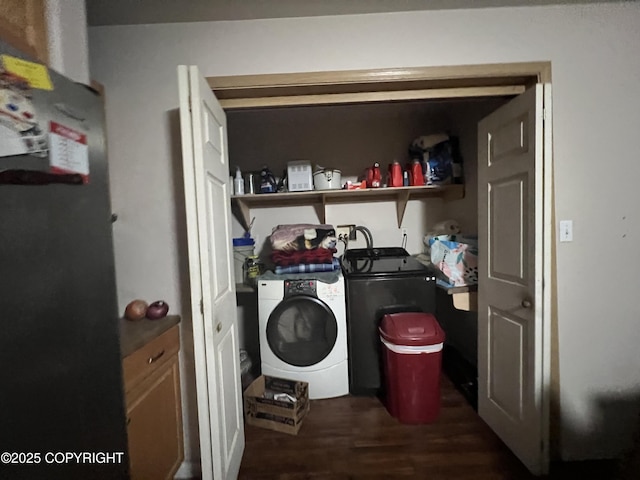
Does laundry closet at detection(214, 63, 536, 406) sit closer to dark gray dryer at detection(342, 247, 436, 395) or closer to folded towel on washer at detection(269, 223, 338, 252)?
folded towel on washer at detection(269, 223, 338, 252)

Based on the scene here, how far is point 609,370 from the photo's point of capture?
1.54 metres

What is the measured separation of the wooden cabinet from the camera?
3.77ft

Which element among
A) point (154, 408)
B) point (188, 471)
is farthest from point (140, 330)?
point (188, 471)

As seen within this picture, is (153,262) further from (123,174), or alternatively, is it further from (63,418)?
(63,418)

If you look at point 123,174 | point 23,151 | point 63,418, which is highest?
point 123,174

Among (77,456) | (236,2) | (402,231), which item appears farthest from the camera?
(402,231)

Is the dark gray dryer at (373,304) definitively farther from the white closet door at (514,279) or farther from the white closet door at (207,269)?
the white closet door at (207,269)

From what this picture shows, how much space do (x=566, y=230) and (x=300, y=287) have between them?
156 cm

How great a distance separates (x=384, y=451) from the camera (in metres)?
1.69

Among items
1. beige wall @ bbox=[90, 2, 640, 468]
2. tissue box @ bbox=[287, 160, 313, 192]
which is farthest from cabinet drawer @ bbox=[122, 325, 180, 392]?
tissue box @ bbox=[287, 160, 313, 192]

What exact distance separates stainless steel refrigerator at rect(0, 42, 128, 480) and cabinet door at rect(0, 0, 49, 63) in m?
0.29

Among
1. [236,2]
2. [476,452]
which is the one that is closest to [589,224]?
[476,452]

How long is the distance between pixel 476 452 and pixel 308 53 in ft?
7.37

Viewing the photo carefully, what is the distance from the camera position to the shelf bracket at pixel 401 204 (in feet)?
8.29
